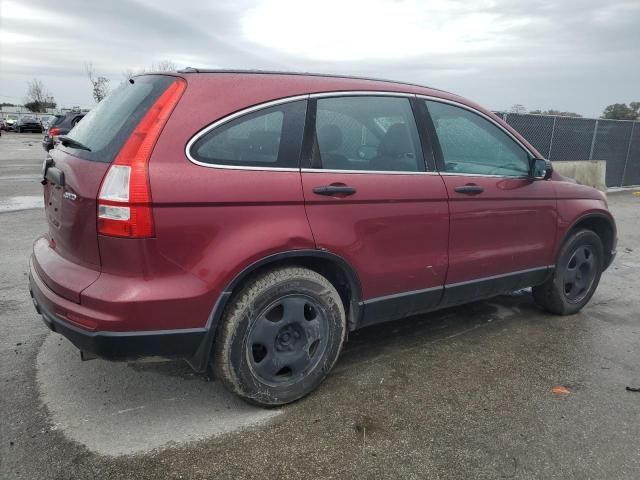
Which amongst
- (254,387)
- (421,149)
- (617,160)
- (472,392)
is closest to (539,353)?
(472,392)

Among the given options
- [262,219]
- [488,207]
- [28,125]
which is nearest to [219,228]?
[262,219]

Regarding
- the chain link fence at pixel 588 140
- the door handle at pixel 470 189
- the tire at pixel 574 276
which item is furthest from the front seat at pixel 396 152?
the chain link fence at pixel 588 140

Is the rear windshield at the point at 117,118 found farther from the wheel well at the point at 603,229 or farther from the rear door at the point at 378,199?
the wheel well at the point at 603,229

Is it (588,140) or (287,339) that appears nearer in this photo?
(287,339)

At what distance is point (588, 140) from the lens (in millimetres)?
11633

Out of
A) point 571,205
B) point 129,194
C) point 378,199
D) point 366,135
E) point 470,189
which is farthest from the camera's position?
point 571,205

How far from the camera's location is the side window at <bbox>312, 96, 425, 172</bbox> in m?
2.90

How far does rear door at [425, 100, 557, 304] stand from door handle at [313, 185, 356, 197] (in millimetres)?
809

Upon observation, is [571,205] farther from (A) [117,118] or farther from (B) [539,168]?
(A) [117,118]

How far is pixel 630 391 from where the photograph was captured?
127 inches

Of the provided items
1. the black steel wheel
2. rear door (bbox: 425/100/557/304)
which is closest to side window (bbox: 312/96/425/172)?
rear door (bbox: 425/100/557/304)

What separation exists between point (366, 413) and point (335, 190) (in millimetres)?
1249

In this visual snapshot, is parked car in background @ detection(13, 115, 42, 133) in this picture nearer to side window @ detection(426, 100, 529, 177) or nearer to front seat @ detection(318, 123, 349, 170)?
side window @ detection(426, 100, 529, 177)

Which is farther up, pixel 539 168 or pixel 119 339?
pixel 539 168
